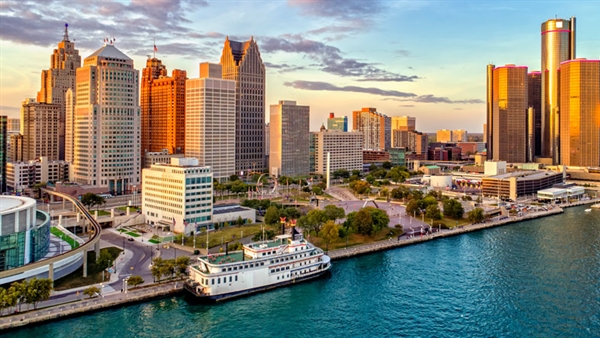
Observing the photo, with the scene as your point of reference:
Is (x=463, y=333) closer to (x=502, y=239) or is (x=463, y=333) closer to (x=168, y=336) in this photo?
(x=168, y=336)

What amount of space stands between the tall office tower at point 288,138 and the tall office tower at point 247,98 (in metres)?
5.70

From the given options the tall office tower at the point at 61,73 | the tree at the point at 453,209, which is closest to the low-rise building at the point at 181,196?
the tree at the point at 453,209

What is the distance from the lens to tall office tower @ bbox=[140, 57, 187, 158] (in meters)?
173

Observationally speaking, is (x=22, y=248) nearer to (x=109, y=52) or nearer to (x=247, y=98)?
(x=109, y=52)

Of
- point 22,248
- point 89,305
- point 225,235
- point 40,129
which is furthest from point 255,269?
point 40,129

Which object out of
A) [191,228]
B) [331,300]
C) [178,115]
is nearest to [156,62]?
[178,115]

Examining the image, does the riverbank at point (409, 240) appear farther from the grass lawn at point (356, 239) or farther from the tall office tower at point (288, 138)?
the tall office tower at point (288, 138)

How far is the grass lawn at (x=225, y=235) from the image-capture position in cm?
7706

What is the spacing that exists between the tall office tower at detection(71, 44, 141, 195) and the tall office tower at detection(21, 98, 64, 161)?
114 ft

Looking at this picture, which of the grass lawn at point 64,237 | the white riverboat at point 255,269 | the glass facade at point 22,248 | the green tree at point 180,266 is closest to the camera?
the glass facade at point 22,248

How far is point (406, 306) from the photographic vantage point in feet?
179

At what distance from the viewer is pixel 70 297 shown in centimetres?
5319

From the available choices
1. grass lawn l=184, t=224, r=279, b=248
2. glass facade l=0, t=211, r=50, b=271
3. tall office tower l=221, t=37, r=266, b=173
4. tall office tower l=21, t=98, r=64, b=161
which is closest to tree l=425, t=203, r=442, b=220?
grass lawn l=184, t=224, r=279, b=248

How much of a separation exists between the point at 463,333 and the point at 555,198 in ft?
352
